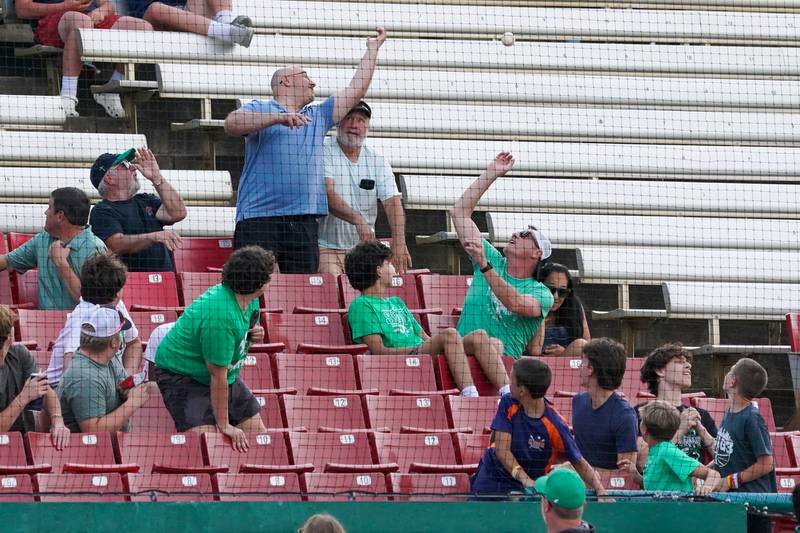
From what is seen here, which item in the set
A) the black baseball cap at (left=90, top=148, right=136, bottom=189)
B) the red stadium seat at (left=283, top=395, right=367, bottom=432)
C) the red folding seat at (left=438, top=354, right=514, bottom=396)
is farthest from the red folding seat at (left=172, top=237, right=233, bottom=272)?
the red stadium seat at (left=283, top=395, right=367, bottom=432)

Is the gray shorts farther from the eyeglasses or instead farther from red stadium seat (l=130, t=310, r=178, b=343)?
the eyeglasses

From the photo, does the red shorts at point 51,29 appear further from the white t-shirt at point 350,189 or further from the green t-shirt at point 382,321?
the green t-shirt at point 382,321

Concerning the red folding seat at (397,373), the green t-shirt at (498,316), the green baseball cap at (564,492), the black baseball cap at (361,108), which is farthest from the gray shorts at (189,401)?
the green baseball cap at (564,492)

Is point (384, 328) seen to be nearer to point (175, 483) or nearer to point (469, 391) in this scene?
point (469, 391)

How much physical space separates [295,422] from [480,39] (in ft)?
17.3

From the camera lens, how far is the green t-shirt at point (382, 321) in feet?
23.0

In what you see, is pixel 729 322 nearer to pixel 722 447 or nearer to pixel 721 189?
pixel 721 189

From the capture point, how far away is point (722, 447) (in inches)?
239

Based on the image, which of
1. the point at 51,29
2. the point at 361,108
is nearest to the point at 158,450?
the point at 361,108

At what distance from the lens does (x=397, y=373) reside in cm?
691

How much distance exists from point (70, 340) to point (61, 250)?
0.77 meters

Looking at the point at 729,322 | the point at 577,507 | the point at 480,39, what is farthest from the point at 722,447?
the point at 480,39

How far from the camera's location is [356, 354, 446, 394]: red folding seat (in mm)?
6883

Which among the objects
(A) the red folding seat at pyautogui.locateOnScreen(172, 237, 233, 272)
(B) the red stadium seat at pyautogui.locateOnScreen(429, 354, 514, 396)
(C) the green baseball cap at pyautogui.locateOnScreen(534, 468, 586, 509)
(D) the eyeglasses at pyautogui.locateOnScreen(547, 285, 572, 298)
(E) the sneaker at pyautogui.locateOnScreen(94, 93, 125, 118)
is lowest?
(C) the green baseball cap at pyautogui.locateOnScreen(534, 468, 586, 509)
